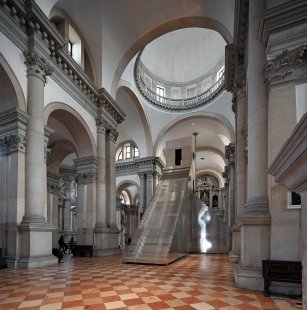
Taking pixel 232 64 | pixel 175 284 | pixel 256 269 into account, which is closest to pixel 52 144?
pixel 232 64

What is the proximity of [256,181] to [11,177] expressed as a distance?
7011 millimetres

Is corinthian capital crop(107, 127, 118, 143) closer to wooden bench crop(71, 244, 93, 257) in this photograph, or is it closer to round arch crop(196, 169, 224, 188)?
wooden bench crop(71, 244, 93, 257)

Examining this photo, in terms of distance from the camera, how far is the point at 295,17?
531 centimetres

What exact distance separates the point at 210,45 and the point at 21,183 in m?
21.3

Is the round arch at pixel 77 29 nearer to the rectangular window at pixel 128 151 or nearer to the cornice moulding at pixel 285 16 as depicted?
the cornice moulding at pixel 285 16

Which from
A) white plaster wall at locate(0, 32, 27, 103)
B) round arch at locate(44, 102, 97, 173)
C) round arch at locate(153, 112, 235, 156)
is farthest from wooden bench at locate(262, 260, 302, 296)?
round arch at locate(153, 112, 235, 156)

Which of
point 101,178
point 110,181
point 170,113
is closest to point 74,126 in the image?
point 101,178

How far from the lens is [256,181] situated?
18.6 feet

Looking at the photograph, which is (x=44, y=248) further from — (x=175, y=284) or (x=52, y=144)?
(x=52, y=144)

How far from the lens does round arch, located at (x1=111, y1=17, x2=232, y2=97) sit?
11.6m

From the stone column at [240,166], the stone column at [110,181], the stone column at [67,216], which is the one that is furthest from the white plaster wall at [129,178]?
the stone column at [240,166]

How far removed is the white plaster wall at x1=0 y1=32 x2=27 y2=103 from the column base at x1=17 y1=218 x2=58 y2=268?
13.5 ft

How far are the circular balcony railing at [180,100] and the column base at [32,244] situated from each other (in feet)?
50.0

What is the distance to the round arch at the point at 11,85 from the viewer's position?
308 inches
